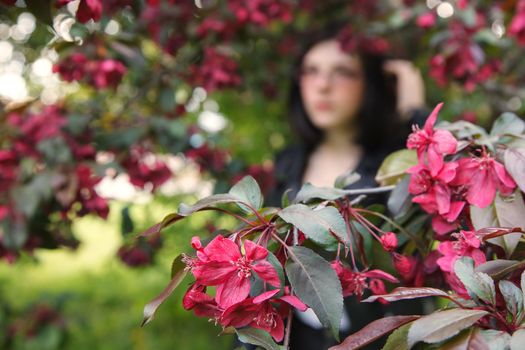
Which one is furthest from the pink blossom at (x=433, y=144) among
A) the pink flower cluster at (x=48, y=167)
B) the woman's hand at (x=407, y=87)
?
the woman's hand at (x=407, y=87)

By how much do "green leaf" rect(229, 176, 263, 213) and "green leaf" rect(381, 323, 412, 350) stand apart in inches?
8.9

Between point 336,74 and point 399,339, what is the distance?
140cm

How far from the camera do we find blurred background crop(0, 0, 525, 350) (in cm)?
137

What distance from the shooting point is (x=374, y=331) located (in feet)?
1.97

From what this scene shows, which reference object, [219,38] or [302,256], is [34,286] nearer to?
[219,38]

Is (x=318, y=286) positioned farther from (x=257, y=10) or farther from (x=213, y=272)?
(x=257, y=10)

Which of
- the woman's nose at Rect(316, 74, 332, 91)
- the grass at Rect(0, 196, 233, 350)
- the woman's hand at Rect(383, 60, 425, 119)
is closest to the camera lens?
the woman's nose at Rect(316, 74, 332, 91)

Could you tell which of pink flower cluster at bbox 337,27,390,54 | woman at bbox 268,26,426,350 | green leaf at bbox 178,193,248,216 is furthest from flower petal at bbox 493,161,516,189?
pink flower cluster at bbox 337,27,390,54

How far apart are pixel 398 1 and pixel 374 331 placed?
1.92m

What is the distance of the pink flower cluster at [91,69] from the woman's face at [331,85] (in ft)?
2.25

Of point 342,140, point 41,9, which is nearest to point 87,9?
point 41,9

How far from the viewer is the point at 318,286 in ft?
2.05

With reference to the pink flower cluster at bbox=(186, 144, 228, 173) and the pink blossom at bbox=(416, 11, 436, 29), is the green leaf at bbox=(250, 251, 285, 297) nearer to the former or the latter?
the pink flower cluster at bbox=(186, 144, 228, 173)

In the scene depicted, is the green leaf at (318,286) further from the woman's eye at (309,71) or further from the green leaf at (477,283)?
the woman's eye at (309,71)
